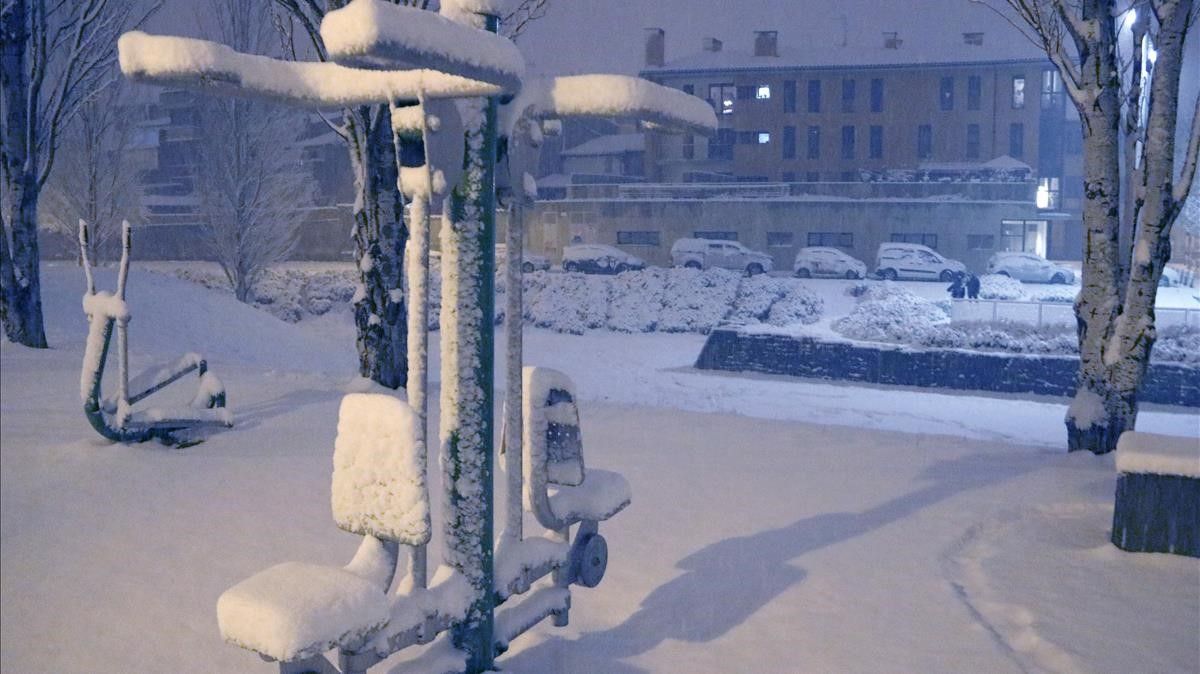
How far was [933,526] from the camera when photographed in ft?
22.1

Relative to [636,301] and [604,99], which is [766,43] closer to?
[636,301]

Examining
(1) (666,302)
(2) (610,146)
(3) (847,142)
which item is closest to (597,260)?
(1) (666,302)

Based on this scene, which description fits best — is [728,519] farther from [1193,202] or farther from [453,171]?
[1193,202]

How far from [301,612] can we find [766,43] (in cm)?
5571

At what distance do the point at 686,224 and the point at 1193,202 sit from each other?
21633mm

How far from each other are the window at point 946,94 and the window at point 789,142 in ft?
24.7

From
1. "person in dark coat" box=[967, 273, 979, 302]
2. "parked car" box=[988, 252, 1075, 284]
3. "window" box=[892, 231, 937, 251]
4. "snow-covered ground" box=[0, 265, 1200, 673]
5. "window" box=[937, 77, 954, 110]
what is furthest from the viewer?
"window" box=[937, 77, 954, 110]

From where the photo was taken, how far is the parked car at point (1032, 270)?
38844mm

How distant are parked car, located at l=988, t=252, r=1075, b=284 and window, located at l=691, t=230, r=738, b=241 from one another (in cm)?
1099

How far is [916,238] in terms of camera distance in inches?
1732

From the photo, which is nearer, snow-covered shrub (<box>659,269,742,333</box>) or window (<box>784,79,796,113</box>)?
snow-covered shrub (<box>659,269,742,333</box>)

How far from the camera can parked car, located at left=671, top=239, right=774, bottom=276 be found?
41.8 metres

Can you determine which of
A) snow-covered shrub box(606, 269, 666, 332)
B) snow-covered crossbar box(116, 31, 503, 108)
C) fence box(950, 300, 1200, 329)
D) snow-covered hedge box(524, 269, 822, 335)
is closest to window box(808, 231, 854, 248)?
snow-covered hedge box(524, 269, 822, 335)

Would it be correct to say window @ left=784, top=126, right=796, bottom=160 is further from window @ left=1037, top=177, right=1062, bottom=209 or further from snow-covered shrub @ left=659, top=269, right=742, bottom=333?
snow-covered shrub @ left=659, top=269, right=742, bottom=333
